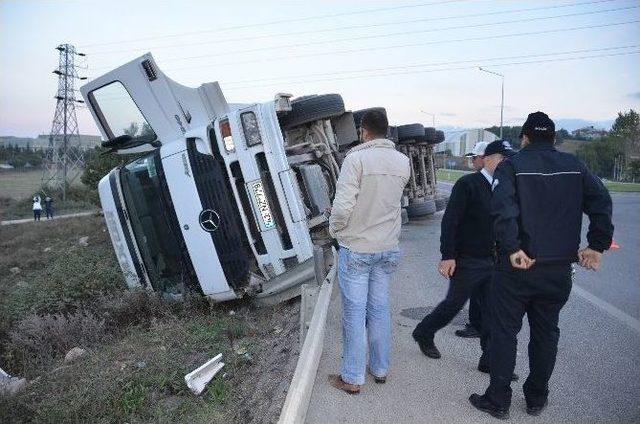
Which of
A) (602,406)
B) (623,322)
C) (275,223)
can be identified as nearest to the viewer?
(602,406)

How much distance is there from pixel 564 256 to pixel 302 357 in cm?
167

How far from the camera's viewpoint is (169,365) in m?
4.51

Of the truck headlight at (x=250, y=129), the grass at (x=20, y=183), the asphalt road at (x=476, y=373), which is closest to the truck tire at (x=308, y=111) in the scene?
the truck headlight at (x=250, y=129)

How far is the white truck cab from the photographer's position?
17.5 ft

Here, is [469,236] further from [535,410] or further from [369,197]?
[535,410]

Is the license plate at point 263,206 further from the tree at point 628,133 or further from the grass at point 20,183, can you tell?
the tree at point 628,133

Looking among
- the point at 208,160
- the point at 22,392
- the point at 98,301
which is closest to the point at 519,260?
the point at 208,160

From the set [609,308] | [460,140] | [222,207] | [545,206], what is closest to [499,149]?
[545,206]

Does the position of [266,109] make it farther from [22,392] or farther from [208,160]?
[22,392]

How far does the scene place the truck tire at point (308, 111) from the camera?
628 centimetres

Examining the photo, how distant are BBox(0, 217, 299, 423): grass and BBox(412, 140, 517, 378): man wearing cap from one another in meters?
1.38

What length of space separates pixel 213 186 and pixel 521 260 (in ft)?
11.5

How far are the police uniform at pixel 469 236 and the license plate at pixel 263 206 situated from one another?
2.16m

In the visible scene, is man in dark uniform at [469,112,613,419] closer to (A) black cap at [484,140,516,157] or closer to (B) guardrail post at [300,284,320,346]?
(A) black cap at [484,140,516,157]
